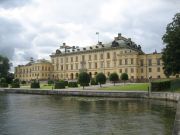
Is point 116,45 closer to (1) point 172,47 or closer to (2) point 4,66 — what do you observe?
(2) point 4,66

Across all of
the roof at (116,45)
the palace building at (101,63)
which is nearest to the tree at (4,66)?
the palace building at (101,63)

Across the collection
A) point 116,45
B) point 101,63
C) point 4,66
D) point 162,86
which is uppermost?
point 116,45

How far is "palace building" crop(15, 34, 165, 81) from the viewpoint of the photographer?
346 feet

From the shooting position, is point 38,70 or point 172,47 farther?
point 38,70

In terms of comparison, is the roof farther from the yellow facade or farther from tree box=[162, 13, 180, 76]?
tree box=[162, 13, 180, 76]

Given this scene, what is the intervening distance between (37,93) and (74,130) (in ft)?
145

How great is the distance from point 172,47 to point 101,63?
67.5 meters

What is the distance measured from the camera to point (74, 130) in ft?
66.5

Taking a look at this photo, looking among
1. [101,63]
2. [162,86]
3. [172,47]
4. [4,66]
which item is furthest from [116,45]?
[162,86]

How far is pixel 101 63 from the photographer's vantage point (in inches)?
4626

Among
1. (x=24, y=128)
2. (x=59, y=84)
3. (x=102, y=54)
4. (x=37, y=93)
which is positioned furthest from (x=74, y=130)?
(x=102, y=54)

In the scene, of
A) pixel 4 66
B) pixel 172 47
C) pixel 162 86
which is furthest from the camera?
pixel 4 66

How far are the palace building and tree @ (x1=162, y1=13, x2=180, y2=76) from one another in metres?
36.7

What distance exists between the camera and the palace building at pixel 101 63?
4154 inches
